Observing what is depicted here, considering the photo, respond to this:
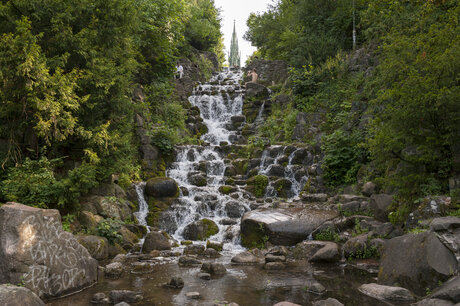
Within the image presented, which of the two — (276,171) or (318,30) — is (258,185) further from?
(318,30)

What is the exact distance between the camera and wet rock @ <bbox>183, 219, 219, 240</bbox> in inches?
457

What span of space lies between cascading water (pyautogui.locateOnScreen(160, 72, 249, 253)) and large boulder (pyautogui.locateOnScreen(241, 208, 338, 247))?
2.27ft

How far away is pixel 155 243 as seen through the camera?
10.2 m

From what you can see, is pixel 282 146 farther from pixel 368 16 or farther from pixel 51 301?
pixel 51 301

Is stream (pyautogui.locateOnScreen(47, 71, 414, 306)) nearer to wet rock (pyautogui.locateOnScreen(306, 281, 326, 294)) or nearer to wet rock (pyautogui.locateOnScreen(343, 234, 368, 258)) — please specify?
wet rock (pyautogui.locateOnScreen(306, 281, 326, 294))

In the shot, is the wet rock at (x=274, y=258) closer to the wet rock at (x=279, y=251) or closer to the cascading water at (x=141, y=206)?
the wet rock at (x=279, y=251)

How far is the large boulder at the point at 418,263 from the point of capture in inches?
220

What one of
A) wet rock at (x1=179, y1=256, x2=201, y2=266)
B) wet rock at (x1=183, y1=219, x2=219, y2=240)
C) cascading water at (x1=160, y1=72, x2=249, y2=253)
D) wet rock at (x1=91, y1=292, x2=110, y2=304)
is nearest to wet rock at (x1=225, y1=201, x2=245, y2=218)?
cascading water at (x1=160, y1=72, x2=249, y2=253)

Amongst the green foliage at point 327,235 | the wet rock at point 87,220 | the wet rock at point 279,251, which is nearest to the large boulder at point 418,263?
the green foliage at point 327,235

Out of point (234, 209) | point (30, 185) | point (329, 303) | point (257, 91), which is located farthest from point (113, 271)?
point (257, 91)

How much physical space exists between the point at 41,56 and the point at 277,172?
10.7 metres

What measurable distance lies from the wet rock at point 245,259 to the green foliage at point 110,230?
3686mm

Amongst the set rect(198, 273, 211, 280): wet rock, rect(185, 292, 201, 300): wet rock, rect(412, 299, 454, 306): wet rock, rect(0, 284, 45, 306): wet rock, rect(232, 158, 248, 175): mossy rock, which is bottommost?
rect(198, 273, 211, 280): wet rock

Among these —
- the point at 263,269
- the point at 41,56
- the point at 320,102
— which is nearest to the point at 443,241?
the point at 263,269
